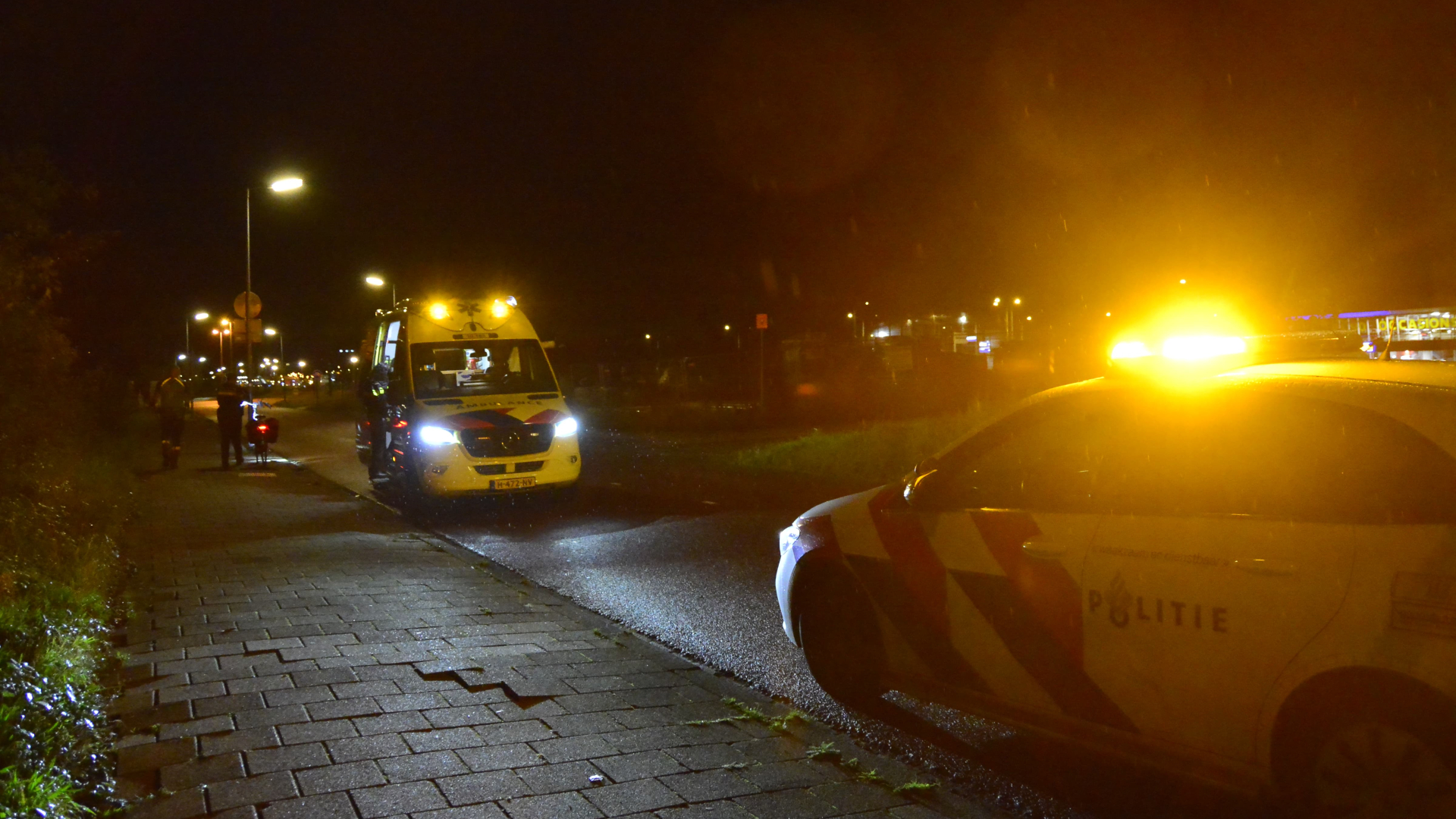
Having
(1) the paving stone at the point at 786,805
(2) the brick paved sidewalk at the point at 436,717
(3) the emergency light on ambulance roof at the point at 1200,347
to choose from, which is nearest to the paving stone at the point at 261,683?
(2) the brick paved sidewalk at the point at 436,717

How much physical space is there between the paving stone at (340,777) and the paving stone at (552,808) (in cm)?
59

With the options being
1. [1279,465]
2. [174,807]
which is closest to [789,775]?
[1279,465]

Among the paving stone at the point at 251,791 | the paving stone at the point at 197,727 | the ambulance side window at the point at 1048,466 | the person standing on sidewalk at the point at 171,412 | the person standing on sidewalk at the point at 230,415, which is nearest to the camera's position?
the paving stone at the point at 251,791

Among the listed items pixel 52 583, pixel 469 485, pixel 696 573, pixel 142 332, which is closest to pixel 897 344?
pixel 142 332

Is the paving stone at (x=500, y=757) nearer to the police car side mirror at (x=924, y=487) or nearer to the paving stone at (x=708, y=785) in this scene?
the paving stone at (x=708, y=785)

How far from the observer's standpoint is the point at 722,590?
829cm

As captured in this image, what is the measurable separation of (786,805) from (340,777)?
5.64 ft

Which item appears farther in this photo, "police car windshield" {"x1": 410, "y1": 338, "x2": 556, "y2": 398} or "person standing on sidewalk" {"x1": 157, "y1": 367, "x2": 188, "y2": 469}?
"person standing on sidewalk" {"x1": 157, "y1": 367, "x2": 188, "y2": 469}

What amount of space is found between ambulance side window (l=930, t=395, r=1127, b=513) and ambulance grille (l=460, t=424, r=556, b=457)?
8.53m

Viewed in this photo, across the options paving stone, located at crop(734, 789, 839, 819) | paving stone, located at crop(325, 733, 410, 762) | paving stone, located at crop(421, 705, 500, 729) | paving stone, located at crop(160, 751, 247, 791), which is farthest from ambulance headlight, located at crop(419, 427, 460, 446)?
paving stone, located at crop(734, 789, 839, 819)

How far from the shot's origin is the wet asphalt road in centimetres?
434

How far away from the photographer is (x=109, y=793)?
409cm

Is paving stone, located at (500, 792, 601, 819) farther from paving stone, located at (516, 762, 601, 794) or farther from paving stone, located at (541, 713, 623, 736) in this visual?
paving stone, located at (541, 713, 623, 736)

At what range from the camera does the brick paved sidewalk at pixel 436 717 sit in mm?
4109
